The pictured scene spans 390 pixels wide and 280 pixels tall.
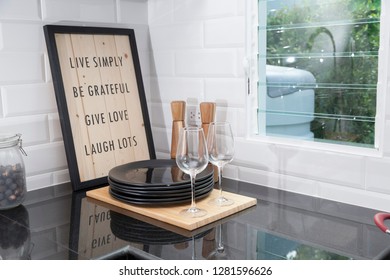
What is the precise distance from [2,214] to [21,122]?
31 cm

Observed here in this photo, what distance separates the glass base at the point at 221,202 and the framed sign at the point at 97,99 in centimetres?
41

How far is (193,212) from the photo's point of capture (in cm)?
113

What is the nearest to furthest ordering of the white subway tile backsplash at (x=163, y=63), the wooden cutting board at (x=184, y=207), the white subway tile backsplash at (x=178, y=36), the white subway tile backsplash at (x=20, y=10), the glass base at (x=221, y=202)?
the wooden cutting board at (x=184, y=207)
the glass base at (x=221, y=202)
the white subway tile backsplash at (x=20, y=10)
the white subway tile backsplash at (x=178, y=36)
the white subway tile backsplash at (x=163, y=63)

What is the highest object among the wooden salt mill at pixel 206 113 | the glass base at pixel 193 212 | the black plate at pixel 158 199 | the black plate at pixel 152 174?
the wooden salt mill at pixel 206 113

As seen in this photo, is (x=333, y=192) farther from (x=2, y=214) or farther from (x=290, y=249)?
(x=2, y=214)

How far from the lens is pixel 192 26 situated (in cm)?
154

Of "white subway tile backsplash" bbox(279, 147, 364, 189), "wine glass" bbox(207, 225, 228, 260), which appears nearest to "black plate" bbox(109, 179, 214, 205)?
"wine glass" bbox(207, 225, 228, 260)

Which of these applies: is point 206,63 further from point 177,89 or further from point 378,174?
point 378,174

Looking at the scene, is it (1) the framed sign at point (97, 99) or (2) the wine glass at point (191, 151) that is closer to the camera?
(2) the wine glass at point (191, 151)

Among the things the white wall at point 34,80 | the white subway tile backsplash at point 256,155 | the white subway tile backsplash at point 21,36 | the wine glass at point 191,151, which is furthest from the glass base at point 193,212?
the white subway tile backsplash at point 21,36

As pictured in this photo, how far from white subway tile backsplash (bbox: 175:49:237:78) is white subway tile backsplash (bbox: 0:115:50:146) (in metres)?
0.49

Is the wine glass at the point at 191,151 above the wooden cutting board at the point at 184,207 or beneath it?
above

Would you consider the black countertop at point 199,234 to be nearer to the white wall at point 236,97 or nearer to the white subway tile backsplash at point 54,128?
the white wall at point 236,97

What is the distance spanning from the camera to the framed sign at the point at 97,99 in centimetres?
141
